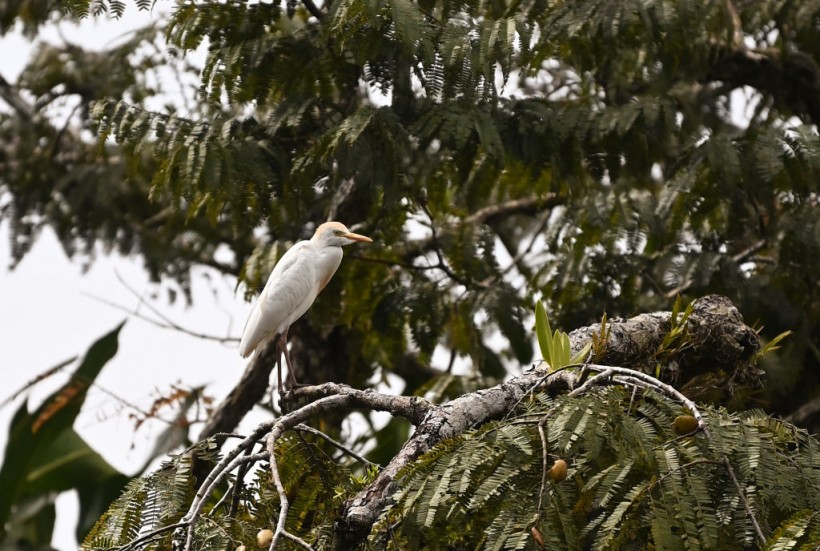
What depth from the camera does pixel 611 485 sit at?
6.21 ft

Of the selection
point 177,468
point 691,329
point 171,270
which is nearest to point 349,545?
point 177,468

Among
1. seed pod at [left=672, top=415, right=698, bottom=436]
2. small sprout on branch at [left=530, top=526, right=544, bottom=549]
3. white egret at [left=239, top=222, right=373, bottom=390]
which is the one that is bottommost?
small sprout on branch at [left=530, top=526, right=544, bottom=549]

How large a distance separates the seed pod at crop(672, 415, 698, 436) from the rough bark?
0.29 m

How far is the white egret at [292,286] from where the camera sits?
4.09 metres

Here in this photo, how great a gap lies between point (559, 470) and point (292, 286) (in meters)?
2.35

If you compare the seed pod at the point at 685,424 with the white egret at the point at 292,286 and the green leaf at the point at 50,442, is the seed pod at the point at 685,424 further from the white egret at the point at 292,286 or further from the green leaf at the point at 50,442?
the green leaf at the point at 50,442

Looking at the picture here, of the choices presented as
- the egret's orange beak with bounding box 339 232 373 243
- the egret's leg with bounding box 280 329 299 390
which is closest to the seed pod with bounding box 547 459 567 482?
the egret's leg with bounding box 280 329 299 390

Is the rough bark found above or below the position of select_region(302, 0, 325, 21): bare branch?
below

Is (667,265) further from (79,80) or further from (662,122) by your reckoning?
(79,80)

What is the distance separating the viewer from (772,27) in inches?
232

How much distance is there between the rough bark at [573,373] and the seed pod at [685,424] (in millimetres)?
293

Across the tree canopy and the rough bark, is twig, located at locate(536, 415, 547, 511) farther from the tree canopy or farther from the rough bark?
the tree canopy

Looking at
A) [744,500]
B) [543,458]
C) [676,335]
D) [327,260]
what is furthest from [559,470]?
[327,260]

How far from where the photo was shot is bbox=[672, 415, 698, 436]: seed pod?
198 centimetres
